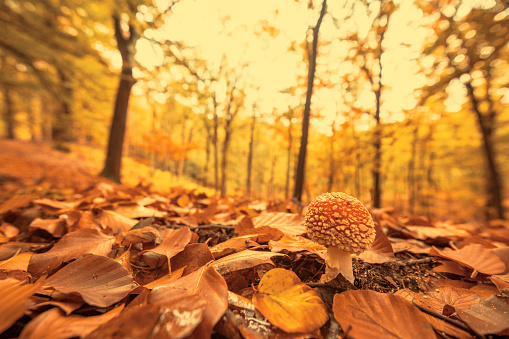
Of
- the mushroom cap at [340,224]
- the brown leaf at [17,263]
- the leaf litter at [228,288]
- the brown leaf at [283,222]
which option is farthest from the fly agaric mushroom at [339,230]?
the brown leaf at [17,263]

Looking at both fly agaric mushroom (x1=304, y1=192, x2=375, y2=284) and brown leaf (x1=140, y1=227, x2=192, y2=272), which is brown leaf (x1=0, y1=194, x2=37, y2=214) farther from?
fly agaric mushroom (x1=304, y1=192, x2=375, y2=284)

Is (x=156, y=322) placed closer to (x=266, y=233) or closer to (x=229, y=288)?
(x=229, y=288)

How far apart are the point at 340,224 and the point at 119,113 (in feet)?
21.4

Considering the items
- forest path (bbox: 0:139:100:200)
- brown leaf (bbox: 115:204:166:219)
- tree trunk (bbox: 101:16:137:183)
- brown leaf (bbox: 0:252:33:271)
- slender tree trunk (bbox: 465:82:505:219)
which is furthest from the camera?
tree trunk (bbox: 101:16:137:183)

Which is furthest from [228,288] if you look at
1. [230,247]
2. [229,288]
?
[230,247]

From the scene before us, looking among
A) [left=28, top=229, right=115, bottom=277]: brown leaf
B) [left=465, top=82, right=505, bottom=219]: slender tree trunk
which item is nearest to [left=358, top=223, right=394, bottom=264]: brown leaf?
[left=28, top=229, right=115, bottom=277]: brown leaf

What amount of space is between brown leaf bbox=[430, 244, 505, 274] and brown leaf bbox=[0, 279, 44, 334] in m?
1.43

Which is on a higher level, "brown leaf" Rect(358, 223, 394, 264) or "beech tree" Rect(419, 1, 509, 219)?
"beech tree" Rect(419, 1, 509, 219)

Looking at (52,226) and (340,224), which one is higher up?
(340,224)

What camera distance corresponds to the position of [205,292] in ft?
1.87

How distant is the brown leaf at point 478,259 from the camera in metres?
0.86

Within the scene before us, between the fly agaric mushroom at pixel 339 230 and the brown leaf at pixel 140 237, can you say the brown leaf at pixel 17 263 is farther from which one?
the fly agaric mushroom at pixel 339 230

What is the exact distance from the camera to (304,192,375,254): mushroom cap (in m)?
0.86

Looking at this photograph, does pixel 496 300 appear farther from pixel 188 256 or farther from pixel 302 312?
pixel 188 256
